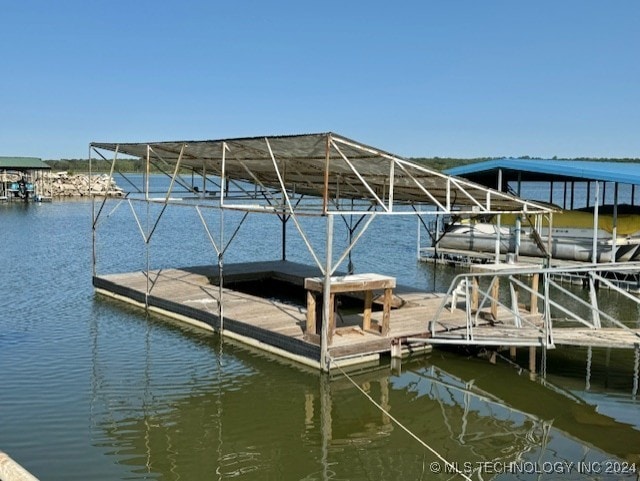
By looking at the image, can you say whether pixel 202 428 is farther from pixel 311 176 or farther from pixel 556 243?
pixel 556 243

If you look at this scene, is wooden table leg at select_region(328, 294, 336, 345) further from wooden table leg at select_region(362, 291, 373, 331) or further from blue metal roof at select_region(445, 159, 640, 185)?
blue metal roof at select_region(445, 159, 640, 185)

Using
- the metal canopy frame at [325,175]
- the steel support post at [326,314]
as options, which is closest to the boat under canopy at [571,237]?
the metal canopy frame at [325,175]

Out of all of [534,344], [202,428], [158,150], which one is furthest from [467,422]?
[158,150]

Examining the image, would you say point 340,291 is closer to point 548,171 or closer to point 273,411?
point 273,411

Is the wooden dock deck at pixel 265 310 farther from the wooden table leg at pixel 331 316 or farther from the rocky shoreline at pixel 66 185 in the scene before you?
the rocky shoreline at pixel 66 185

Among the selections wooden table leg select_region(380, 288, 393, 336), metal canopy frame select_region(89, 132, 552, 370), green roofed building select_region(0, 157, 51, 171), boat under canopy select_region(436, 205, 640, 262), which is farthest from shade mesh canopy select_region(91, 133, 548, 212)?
green roofed building select_region(0, 157, 51, 171)

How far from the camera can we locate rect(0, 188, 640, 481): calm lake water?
8.41 metres

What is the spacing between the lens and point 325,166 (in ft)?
36.9

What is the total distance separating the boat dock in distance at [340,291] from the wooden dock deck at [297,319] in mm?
28

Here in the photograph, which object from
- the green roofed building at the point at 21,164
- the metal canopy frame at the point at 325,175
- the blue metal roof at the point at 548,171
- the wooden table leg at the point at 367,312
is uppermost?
the green roofed building at the point at 21,164

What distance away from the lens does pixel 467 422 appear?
10094 mm

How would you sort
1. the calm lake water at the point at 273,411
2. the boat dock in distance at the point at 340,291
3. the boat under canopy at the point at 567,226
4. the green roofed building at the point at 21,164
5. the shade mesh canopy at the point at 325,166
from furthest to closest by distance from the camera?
the green roofed building at the point at 21,164, the boat under canopy at the point at 567,226, the shade mesh canopy at the point at 325,166, the boat dock in distance at the point at 340,291, the calm lake water at the point at 273,411

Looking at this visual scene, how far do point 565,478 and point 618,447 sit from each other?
58.7 inches

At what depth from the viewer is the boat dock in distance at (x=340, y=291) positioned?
38.1 ft
